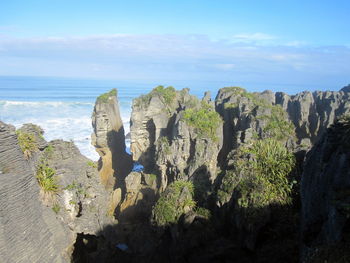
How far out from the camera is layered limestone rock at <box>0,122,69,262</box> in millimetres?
10094

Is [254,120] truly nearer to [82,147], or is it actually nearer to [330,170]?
[330,170]

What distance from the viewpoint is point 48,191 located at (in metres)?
13.4

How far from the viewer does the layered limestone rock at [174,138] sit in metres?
25.8

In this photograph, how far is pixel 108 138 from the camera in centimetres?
3522

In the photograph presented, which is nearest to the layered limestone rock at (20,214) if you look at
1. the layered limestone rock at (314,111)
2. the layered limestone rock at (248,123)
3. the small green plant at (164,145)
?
the layered limestone rock at (248,123)

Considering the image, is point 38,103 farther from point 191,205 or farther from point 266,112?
point 191,205

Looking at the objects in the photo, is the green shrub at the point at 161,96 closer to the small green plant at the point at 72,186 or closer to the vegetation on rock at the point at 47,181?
the small green plant at the point at 72,186

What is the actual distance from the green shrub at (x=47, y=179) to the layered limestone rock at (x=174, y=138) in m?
9.72

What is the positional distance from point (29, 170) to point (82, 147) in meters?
37.9

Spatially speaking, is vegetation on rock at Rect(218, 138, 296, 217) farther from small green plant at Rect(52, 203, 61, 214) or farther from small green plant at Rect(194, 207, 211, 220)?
small green plant at Rect(52, 203, 61, 214)

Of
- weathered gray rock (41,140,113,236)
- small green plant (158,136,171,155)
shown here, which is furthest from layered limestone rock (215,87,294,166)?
weathered gray rock (41,140,113,236)

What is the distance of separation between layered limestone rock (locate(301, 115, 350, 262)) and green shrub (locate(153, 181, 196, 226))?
24.5 ft

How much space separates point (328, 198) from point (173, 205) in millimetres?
9644

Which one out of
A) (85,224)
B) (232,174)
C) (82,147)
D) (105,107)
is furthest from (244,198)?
(82,147)
